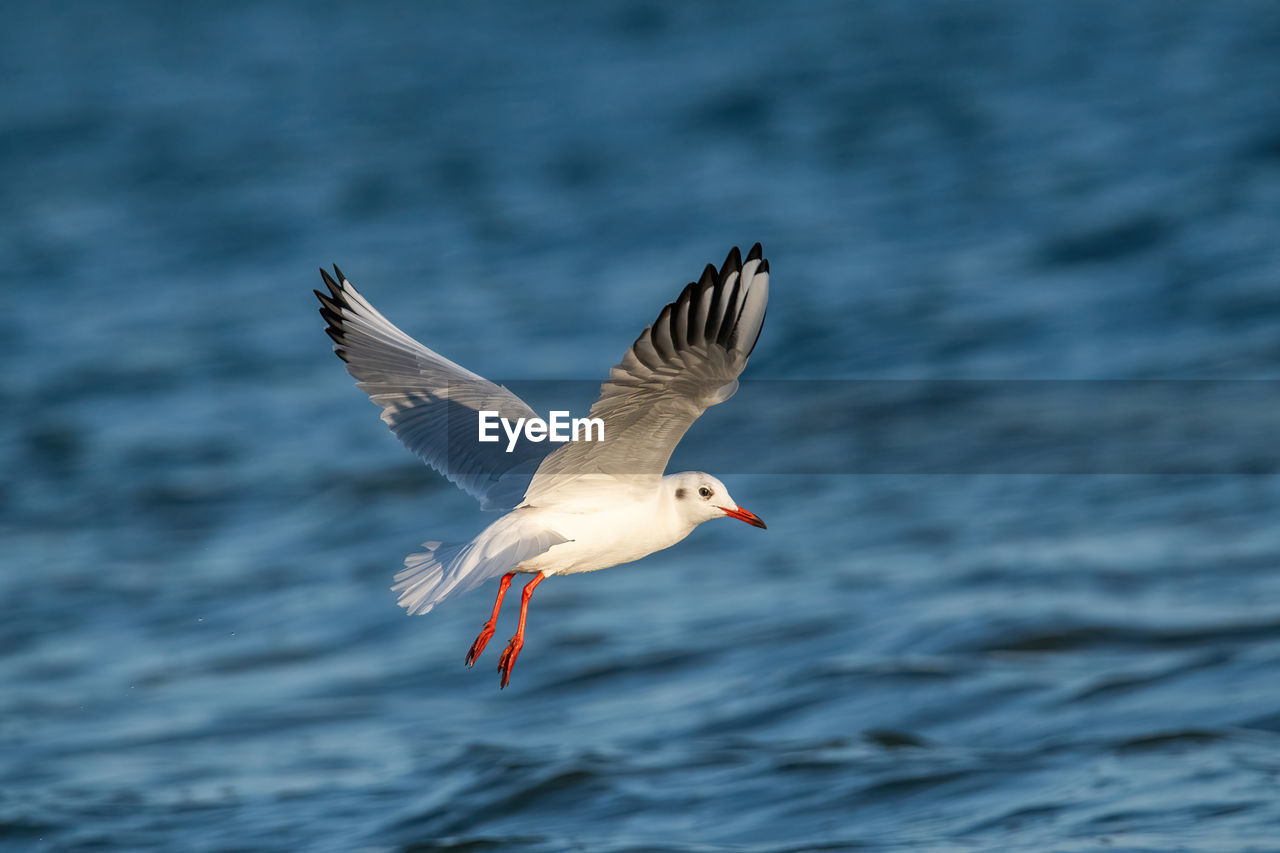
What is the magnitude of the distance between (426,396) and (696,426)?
27.1 ft

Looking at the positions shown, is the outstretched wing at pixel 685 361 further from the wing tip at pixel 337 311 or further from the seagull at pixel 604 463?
the wing tip at pixel 337 311

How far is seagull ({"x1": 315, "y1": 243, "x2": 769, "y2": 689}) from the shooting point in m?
4.66

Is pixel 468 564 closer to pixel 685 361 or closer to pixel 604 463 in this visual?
pixel 604 463

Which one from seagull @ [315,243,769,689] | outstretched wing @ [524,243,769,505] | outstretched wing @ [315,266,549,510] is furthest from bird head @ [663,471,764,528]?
outstretched wing @ [315,266,549,510]

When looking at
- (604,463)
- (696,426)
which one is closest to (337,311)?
(604,463)

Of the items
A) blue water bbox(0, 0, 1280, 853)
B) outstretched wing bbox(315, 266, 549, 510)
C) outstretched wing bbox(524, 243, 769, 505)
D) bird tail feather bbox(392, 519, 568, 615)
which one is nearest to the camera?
outstretched wing bbox(524, 243, 769, 505)

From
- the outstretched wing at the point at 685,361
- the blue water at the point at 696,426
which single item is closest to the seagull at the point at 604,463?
the outstretched wing at the point at 685,361

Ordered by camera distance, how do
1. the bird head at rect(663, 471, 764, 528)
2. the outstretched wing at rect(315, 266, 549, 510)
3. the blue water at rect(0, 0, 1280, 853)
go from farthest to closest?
1. the blue water at rect(0, 0, 1280, 853)
2. the outstretched wing at rect(315, 266, 549, 510)
3. the bird head at rect(663, 471, 764, 528)

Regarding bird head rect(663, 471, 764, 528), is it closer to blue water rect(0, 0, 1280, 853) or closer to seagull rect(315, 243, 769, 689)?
seagull rect(315, 243, 769, 689)

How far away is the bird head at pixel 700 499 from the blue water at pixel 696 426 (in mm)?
3841

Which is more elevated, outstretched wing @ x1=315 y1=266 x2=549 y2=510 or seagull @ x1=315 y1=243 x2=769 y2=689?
outstretched wing @ x1=315 y1=266 x2=549 y2=510

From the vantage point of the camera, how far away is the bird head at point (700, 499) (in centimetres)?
523

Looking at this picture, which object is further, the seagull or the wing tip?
the wing tip

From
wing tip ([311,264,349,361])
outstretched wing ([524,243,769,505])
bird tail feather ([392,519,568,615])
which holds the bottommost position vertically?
bird tail feather ([392,519,568,615])
